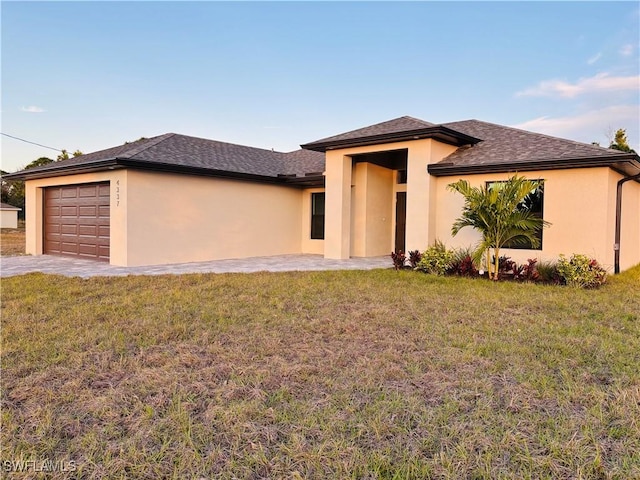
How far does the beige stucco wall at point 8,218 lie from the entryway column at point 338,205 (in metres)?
37.4

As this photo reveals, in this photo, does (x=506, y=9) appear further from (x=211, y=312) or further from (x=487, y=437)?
(x=487, y=437)

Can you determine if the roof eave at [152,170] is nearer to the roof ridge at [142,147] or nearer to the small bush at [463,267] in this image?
the roof ridge at [142,147]

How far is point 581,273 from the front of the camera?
862 cm

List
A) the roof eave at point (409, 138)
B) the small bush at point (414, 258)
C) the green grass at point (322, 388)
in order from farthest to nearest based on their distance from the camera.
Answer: the roof eave at point (409, 138), the small bush at point (414, 258), the green grass at point (322, 388)

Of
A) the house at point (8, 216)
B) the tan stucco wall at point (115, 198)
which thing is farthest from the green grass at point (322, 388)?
the house at point (8, 216)

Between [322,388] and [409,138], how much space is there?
380 inches

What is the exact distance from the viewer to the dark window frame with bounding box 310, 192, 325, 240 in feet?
53.7

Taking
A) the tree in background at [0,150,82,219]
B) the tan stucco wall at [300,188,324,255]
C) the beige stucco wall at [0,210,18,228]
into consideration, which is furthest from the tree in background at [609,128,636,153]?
the beige stucco wall at [0,210,18,228]

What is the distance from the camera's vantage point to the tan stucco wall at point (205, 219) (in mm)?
11805

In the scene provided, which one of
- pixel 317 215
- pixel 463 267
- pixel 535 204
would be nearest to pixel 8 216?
pixel 317 215

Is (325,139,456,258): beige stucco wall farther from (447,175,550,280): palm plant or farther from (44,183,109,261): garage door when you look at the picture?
(44,183,109,261): garage door

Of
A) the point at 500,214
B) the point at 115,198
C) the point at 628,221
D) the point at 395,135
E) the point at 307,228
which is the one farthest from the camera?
the point at 307,228

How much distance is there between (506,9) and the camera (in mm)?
11578

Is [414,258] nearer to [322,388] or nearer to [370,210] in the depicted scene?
[370,210]
